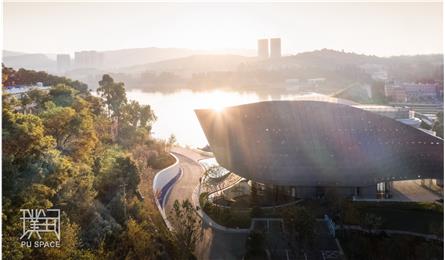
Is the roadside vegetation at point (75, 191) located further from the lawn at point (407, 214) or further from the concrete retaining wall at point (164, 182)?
the lawn at point (407, 214)

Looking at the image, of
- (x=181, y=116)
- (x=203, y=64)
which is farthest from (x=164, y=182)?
(x=203, y=64)

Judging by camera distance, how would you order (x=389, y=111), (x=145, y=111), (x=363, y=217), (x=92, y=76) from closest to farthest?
(x=363, y=217), (x=389, y=111), (x=145, y=111), (x=92, y=76)

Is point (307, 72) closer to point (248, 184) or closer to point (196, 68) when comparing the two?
point (196, 68)

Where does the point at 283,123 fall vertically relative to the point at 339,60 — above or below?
below

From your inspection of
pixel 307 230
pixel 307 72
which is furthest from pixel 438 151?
pixel 307 72

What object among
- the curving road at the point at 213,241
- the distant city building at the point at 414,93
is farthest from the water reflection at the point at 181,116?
the distant city building at the point at 414,93

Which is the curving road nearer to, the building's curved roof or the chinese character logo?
the building's curved roof
